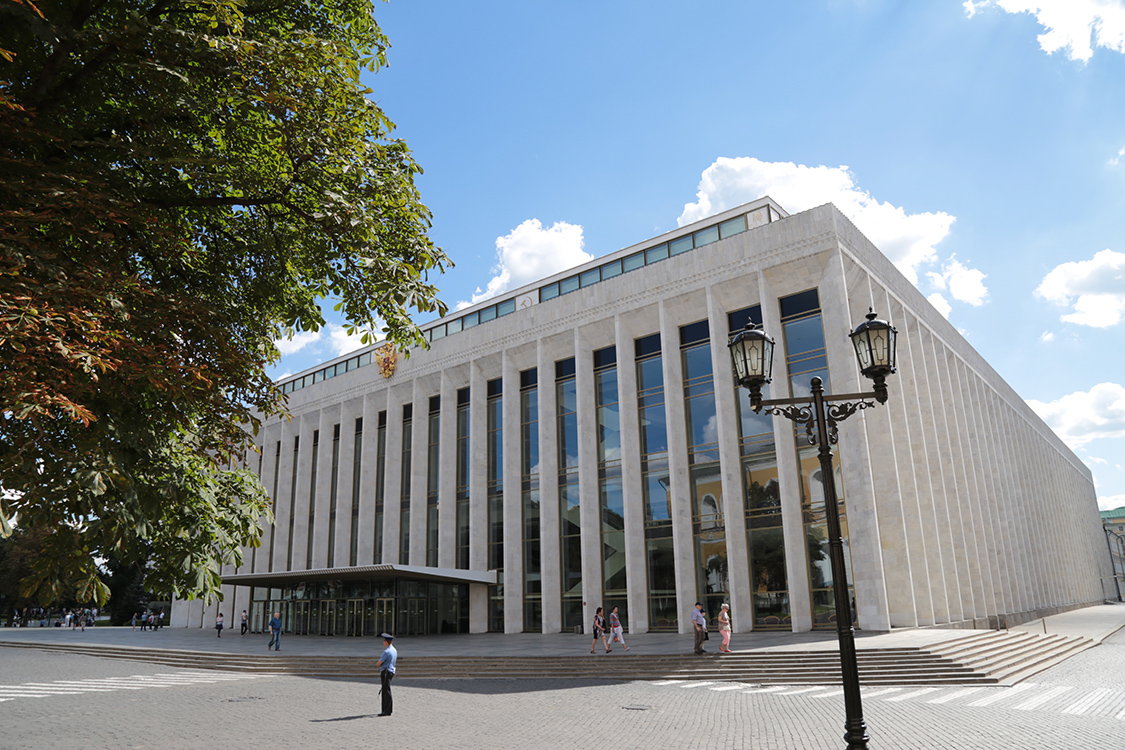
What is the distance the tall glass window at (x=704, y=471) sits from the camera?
93.1 ft

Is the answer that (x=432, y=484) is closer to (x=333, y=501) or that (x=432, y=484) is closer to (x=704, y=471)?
(x=333, y=501)

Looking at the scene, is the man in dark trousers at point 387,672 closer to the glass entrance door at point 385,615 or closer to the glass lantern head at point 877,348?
the glass lantern head at point 877,348

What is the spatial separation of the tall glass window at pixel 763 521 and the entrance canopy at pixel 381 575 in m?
13.6

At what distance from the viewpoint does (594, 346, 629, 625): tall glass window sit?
3086cm

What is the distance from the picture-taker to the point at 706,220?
3272 cm

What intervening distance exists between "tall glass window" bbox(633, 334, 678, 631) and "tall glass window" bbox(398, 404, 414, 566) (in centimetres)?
1513

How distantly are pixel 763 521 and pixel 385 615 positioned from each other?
20024mm

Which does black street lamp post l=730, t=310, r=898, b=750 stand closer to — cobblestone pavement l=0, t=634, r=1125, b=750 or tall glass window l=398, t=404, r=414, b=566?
cobblestone pavement l=0, t=634, r=1125, b=750

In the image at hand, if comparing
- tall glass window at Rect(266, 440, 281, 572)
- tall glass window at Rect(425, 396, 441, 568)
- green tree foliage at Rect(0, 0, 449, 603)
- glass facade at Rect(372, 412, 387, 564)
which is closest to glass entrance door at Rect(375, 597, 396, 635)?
tall glass window at Rect(425, 396, 441, 568)

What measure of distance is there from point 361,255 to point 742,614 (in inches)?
899

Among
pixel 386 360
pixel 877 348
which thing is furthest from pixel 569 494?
pixel 877 348

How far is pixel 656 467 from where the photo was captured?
1215 inches

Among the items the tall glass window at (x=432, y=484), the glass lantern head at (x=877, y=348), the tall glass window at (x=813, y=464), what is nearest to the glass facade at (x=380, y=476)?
the tall glass window at (x=432, y=484)

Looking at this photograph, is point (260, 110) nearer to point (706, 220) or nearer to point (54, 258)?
point (54, 258)
